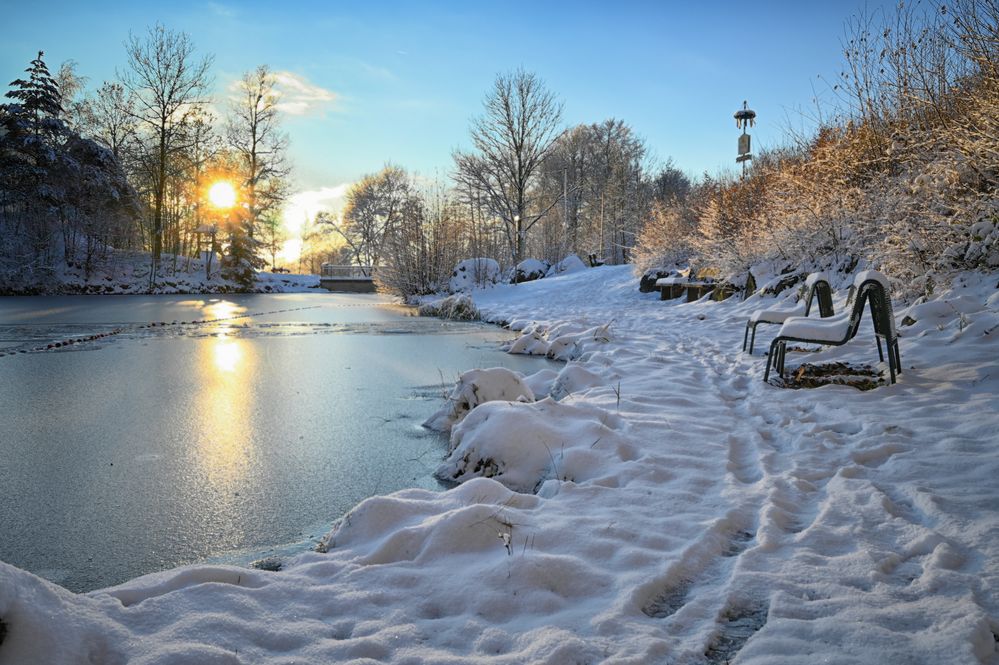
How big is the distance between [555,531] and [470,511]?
300 millimetres

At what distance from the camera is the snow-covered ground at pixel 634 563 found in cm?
134

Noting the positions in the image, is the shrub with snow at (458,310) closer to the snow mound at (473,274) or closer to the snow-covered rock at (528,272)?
the snow mound at (473,274)

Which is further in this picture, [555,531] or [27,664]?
[555,531]

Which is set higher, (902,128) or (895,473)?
(902,128)

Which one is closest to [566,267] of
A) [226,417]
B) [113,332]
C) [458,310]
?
[458,310]

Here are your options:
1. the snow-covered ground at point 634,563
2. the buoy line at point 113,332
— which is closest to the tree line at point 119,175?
the buoy line at point 113,332

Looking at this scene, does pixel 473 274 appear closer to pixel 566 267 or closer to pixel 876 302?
pixel 566 267

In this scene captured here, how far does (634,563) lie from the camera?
178 centimetres

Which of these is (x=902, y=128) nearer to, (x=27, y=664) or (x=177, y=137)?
(x=27, y=664)

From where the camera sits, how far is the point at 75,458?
3.16 metres

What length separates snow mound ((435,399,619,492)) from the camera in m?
2.72

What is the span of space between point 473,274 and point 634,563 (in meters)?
16.2

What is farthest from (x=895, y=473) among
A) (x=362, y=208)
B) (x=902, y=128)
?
(x=362, y=208)

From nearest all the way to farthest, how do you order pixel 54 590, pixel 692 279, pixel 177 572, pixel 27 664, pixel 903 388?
pixel 27 664 < pixel 54 590 < pixel 177 572 < pixel 903 388 < pixel 692 279
